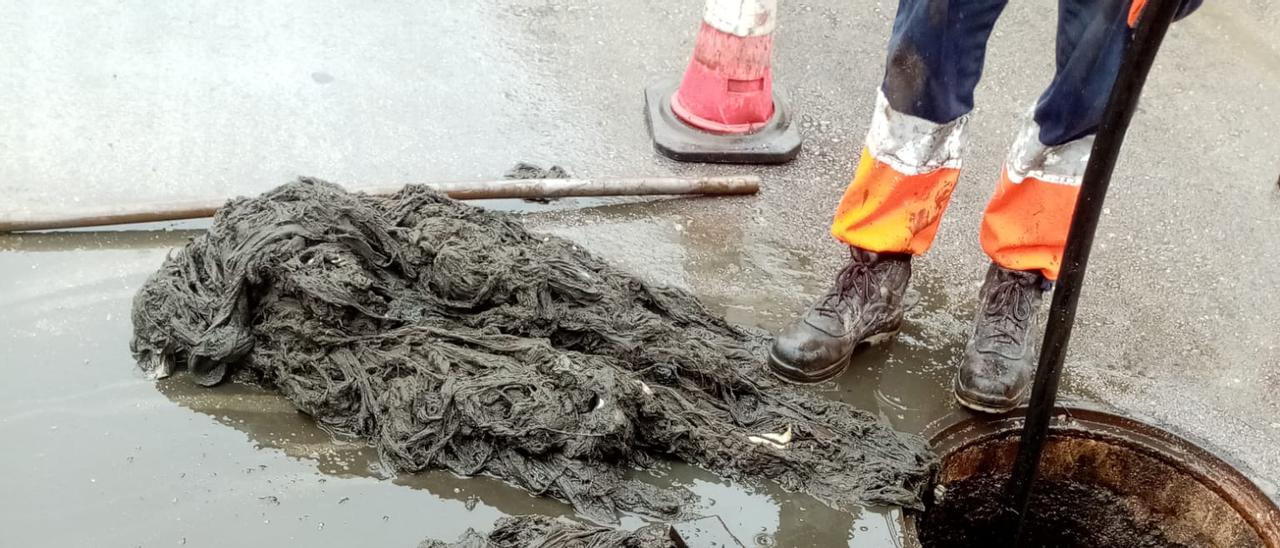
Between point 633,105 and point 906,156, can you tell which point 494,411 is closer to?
point 906,156

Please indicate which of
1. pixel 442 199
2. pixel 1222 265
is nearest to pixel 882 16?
pixel 1222 265

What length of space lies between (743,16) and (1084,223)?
6.20ft

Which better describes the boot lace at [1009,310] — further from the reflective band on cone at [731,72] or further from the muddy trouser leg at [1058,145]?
the reflective band on cone at [731,72]

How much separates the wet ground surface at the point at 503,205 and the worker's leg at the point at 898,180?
17 cm

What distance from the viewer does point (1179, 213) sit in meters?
3.76

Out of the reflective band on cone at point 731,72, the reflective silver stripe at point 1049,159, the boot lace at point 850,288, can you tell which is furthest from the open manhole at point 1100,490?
the reflective band on cone at point 731,72

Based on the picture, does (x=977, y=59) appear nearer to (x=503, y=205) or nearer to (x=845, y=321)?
(x=845, y=321)

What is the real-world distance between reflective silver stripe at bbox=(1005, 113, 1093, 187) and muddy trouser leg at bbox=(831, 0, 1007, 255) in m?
0.17

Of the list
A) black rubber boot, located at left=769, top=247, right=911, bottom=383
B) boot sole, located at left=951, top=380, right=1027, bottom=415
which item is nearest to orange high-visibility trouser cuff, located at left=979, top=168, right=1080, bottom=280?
black rubber boot, located at left=769, top=247, right=911, bottom=383

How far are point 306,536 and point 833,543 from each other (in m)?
1.25

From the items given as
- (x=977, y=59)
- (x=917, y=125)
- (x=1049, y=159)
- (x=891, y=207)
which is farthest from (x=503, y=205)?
(x=1049, y=159)

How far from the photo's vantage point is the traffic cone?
382 centimetres

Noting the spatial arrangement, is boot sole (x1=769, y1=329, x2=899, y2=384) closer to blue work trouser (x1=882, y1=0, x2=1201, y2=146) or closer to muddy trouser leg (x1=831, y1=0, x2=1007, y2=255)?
muddy trouser leg (x1=831, y1=0, x2=1007, y2=255)

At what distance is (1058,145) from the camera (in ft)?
9.12
